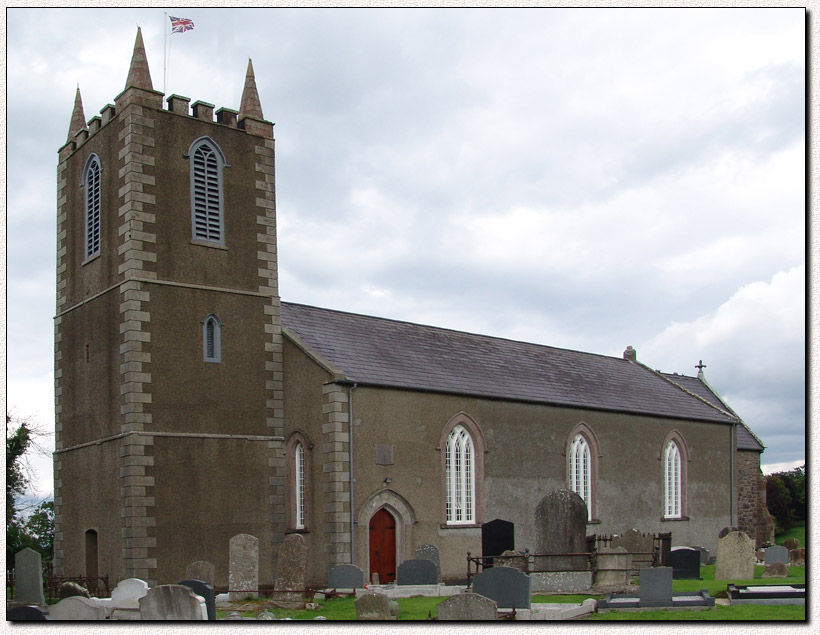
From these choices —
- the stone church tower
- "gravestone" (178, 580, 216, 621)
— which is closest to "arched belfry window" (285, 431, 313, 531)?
the stone church tower

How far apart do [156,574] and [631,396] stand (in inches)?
858

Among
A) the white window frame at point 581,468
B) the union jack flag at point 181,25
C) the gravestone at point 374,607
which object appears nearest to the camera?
the gravestone at point 374,607

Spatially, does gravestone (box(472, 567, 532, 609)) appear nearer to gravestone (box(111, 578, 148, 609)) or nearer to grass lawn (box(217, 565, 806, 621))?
grass lawn (box(217, 565, 806, 621))

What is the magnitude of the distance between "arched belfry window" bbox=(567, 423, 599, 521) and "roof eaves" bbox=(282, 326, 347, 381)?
10997 mm

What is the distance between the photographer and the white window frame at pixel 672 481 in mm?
42062

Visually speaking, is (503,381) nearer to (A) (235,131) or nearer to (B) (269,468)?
(B) (269,468)

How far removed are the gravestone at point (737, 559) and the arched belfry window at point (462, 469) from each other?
299 inches

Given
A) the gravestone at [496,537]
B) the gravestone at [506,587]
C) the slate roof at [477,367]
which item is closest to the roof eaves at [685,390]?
the slate roof at [477,367]

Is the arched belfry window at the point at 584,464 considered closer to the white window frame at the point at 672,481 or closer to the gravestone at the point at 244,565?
the white window frame at the point at 672,481

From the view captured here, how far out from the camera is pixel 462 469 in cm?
3391

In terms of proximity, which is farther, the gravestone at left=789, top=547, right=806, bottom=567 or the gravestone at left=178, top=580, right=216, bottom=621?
the gravestone at left=789, top=547, right=806, bottom=567

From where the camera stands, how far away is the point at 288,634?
738 inches

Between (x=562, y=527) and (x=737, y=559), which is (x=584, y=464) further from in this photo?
(x=562, y=527)

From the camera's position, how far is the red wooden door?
30.8m
